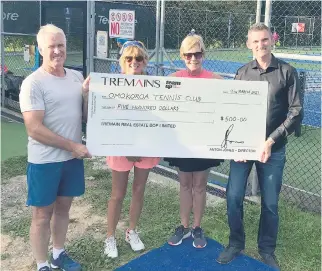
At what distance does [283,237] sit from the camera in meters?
4.16

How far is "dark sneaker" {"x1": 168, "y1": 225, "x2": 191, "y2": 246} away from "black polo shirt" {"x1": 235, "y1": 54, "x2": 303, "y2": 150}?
1.19 meters

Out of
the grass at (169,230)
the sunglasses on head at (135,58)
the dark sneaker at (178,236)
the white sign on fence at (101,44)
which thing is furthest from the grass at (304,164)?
the sunglasses on head at (135,58)

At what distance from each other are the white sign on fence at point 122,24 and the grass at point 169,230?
2227mm

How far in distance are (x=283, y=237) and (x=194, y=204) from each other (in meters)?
1.05

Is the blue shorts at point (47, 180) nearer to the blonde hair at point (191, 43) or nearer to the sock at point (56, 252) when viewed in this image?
the sock at point (56, 252)

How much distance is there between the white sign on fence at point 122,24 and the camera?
19.8ft

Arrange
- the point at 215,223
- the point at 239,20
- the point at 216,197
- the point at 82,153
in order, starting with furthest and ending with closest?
the point at 239,20 → the point at 216,197 → the point at 215,223 → the point at 82,153

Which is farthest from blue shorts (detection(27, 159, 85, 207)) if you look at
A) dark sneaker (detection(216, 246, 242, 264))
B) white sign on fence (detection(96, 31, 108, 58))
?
white sign on fence (detection(96, 31, 108, 58))

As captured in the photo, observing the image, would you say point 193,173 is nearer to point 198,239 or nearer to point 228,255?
point 198,239

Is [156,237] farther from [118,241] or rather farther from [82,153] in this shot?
[82,153]

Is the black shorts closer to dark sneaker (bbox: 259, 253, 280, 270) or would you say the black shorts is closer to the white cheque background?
the white cheque background

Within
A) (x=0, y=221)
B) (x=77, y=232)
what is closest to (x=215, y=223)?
(x=77, y=232)

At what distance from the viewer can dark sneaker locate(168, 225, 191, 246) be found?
3.90 m

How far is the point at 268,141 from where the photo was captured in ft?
10.7
